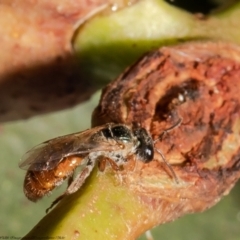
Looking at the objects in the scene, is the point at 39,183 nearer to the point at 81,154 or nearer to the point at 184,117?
the point at 81,154

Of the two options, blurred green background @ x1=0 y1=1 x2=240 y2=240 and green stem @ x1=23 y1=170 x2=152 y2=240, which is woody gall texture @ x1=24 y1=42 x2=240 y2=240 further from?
blurred green background @ x1=0 y1=1 x2=240 y2=240

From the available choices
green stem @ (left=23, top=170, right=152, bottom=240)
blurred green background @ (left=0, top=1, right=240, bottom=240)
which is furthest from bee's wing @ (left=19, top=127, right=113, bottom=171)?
blurred green background @ (left=0, top=1, right=240, bottom=240)

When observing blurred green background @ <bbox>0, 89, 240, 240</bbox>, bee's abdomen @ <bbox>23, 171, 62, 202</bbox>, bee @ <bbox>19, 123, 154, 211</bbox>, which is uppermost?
bee @ <bbox>19, 123, 154, 211</bbox>

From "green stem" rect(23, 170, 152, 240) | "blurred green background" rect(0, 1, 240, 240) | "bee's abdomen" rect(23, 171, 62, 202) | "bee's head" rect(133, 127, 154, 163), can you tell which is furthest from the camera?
"blurred green background" rect(0, 1, 240, 240)

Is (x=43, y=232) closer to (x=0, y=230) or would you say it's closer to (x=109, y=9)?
(x=109, y=9)

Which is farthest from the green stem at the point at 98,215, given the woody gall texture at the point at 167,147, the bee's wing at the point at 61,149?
the bee's wing at the point at 61,149

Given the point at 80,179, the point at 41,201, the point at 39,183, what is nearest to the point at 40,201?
the point at 41,201

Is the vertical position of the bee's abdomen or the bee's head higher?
the bee's head
